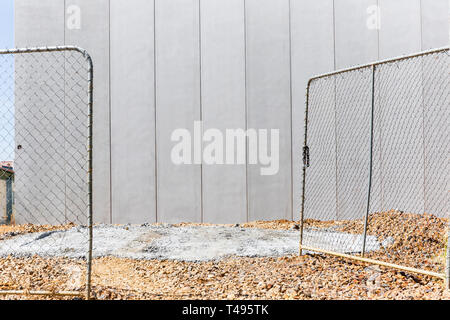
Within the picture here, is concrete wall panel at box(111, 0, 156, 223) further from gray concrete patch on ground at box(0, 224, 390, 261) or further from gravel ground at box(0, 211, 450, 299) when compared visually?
gravel ground at box(0, 211, 450, 299)

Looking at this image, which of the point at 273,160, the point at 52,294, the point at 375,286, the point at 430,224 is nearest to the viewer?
the point at 52,294

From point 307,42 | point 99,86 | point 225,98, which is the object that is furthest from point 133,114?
point 307,42

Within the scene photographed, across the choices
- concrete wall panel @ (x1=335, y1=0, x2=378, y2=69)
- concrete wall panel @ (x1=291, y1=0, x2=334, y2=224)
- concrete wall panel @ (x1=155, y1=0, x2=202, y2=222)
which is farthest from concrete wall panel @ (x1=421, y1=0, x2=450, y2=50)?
concrete wall panel @ (x1=155, y1=0, x2=202, y2=222)

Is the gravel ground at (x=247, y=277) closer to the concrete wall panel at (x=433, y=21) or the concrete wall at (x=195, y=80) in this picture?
the concrete wall at (x=195, y=80)

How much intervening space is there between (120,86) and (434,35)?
690cm

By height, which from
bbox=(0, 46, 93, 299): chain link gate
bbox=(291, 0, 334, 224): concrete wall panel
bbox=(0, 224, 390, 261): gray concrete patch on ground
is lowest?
bbox=(0, 224, 390, 261): gray concrete patch on ground

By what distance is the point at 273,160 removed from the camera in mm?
7316

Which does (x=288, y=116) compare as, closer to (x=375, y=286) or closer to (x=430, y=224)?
(x=430, y=224)

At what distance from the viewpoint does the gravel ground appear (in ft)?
11.3

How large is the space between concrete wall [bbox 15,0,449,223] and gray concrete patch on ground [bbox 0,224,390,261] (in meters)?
0.87

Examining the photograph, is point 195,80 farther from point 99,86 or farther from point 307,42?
point 307,42

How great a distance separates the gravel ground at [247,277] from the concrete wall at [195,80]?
2593 millimetres

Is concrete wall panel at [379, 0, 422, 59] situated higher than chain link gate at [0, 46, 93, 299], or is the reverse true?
concrete wall panel at [379, 0, 422, 59]

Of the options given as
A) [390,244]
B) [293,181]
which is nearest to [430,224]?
[390,244]
